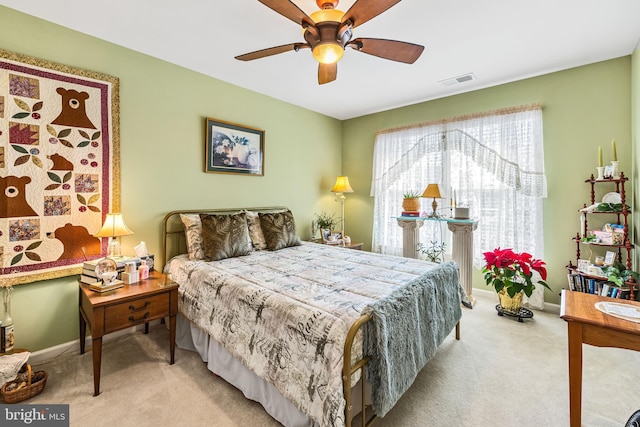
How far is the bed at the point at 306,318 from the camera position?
1.42 meters

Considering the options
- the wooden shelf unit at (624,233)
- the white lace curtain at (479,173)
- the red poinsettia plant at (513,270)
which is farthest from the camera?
the white lace curtain at (479,173)

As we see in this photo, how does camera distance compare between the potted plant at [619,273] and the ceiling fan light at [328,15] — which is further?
the potted plant at [619,273]

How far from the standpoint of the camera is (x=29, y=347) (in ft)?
7.43

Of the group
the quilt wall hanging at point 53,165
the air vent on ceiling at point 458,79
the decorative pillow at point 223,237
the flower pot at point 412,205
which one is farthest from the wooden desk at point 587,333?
the quilt wall hanging at point 53,165

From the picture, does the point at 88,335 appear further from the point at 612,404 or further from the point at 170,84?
Answer: the point at 612,404

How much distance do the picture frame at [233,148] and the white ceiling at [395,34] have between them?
57 centimetres

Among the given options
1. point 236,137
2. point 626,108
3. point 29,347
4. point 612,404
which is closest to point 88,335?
point 29,347

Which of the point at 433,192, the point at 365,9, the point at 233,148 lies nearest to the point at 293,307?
the point at 365,9

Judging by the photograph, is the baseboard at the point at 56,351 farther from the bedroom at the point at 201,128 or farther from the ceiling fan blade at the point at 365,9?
the ceiling fan blade at the point at 365,9

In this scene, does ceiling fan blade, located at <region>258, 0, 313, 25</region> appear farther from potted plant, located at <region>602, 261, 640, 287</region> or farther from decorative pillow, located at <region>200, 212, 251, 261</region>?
potted plant, located at <region>602, 261, 640, 287</region>

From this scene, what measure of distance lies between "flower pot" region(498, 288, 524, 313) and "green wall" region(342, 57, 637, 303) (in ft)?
1.68

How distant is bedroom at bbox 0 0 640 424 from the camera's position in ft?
7.69

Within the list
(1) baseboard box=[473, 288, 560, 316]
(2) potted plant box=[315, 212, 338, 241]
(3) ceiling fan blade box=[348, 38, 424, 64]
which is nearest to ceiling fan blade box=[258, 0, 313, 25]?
(3) ceiling fan blade box=[348, 38, 424, 64]

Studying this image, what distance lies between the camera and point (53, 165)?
2.31 m
